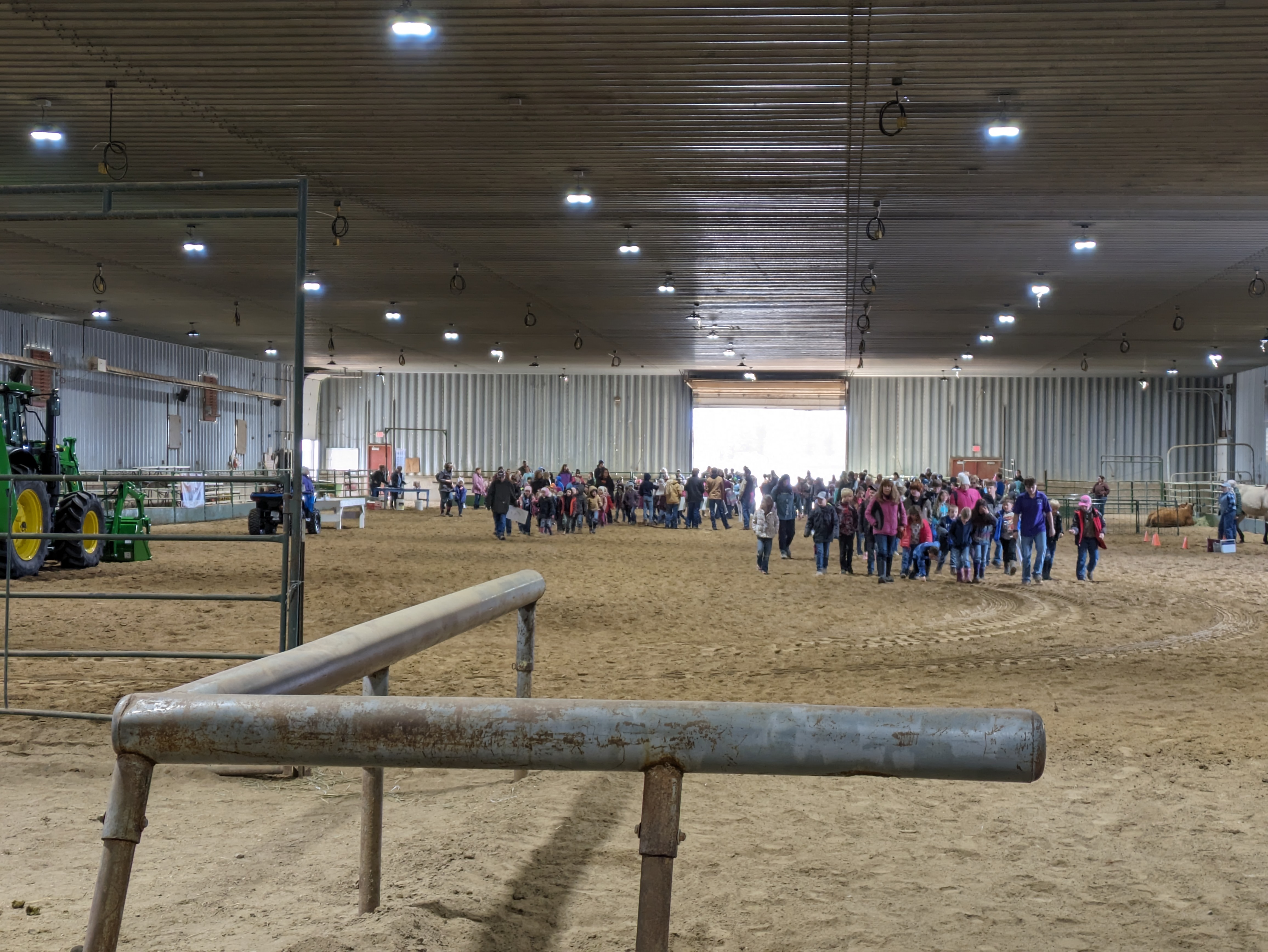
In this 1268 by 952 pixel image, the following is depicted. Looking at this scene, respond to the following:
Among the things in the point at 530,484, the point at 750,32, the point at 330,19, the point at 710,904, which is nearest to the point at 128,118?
the point at 330,19

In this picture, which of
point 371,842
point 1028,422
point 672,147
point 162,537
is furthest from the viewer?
point 1028,422

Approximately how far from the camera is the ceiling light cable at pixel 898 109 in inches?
433

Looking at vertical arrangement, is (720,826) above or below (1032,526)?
below

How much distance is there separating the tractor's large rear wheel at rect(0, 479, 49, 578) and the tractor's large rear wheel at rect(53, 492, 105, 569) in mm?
441

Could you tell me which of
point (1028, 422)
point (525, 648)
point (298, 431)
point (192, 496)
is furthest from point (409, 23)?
point (1028, 422)

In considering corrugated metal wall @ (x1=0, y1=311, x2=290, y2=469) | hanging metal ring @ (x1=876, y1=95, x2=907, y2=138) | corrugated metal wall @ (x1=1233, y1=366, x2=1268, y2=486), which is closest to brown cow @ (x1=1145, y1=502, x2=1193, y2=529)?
corrugated metal wall @ (x1=1233, y1=366, x2=1268, y2=486)

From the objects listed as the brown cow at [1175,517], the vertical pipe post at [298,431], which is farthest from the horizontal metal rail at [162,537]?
the brown cow at [1175,517]

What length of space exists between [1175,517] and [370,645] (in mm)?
33090

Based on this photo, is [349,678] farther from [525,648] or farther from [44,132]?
[44,132]

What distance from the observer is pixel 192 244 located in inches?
776

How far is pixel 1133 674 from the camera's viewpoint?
31.8 ft

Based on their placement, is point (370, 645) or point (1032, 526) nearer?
point (370, 645)

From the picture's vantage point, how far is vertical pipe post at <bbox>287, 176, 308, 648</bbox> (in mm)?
6062

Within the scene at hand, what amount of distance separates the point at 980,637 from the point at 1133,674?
7.45 feet
